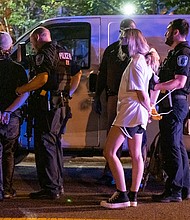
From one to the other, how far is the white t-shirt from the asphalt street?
943 mm

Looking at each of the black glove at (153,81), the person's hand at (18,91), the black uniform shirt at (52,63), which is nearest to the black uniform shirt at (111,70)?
the black uniform shirt at (52,63)

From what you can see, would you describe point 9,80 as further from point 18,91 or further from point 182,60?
point 182,60

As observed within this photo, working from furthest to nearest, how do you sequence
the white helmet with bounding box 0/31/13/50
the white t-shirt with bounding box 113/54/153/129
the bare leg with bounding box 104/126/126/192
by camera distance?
1. the white helmet with bounding box 0/31/13/50
2. the bare leg with bounding box 104/126/126/192
3. the white t-shirt with bounding box 113/54/153/129

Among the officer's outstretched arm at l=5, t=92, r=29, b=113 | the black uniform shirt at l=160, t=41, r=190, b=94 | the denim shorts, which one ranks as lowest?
the denim shorts

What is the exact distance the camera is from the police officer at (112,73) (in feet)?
22.8

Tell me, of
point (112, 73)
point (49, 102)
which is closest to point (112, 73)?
point (112, 73)

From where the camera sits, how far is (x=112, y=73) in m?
7.07

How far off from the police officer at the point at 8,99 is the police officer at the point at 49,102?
13 centimetres

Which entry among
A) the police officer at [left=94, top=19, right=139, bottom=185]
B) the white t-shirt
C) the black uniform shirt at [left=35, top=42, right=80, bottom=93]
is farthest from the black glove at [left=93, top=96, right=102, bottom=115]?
the white t-shirt

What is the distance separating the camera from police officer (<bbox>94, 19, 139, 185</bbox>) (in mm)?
6938

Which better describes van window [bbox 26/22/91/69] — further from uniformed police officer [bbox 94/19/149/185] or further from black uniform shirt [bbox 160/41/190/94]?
black uniform shirt [bbox 160/41/190/94]

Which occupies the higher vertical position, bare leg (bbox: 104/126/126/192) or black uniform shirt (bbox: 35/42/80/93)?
black uniform shirt (bbox: 35/42/80/93)

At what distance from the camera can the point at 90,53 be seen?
308 inches

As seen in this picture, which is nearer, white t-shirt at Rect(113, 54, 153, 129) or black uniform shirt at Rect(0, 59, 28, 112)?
white t-shirt at Rect(113, 54, 153, 129)
